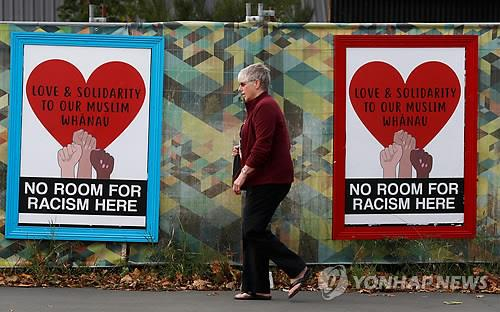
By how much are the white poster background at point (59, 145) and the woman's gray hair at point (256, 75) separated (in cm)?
105

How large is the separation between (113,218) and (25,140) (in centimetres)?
96

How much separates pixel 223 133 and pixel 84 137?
1137mm

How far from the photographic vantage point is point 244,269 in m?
8.55

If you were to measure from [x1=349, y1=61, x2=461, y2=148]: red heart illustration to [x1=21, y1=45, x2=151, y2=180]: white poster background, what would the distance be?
5.82 ft

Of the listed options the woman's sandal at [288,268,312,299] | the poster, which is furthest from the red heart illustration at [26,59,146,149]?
the woman's sandal at [288,268,312,299]

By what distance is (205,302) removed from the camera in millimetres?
8445

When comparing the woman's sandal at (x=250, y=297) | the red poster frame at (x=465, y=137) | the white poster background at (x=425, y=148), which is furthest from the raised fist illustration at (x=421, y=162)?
the woman's sandal at (x=250, y=297)

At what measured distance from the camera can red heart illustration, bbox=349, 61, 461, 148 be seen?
360 inches

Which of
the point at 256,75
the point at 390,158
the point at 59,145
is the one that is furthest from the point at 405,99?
the point at 59,145

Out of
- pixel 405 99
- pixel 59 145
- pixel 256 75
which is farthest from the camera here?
pixel 405 99

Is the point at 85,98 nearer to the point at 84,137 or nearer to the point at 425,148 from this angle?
the point at 84,137

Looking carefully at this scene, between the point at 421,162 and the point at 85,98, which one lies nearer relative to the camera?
the point at 85,98

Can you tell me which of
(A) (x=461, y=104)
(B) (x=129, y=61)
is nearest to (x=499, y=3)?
(A) (x=461, y=104)

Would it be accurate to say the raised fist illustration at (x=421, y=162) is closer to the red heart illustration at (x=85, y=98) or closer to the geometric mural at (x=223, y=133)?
the geometric mural at (x=223, y=133)
